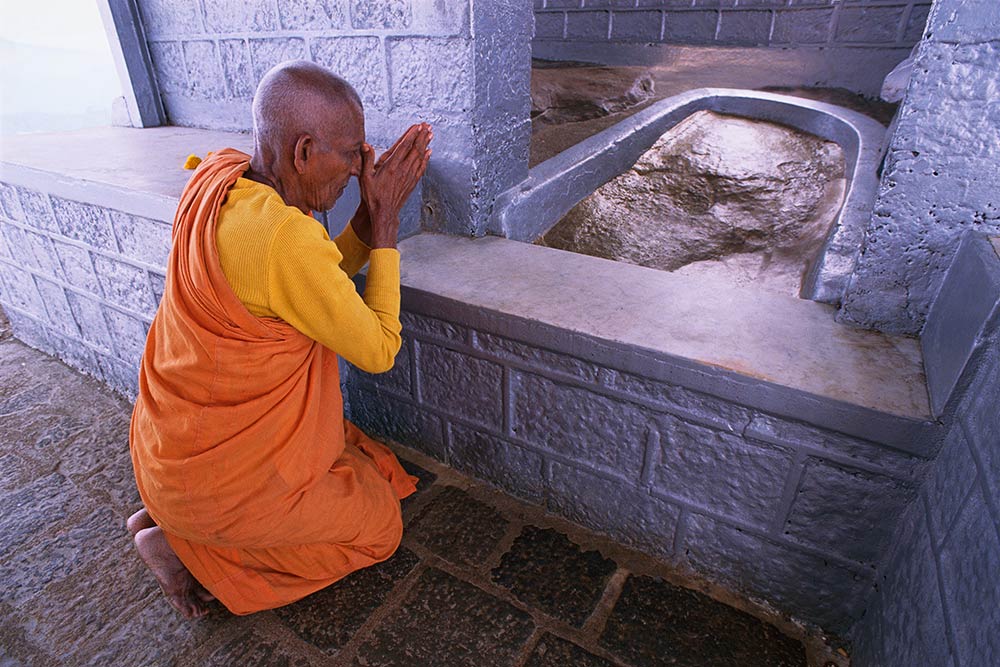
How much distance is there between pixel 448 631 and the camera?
178 cm

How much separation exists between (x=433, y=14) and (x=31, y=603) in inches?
97.1

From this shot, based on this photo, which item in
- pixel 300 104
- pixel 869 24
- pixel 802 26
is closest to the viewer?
pixel 300 104

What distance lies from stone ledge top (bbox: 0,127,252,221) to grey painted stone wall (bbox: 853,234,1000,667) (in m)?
2.46

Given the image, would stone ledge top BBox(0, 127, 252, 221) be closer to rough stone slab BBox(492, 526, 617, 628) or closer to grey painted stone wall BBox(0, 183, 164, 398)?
grey painted stone wall BBox(0, 183, 164, 398)

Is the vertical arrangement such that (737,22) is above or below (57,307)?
above

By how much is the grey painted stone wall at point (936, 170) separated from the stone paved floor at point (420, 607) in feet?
3.64

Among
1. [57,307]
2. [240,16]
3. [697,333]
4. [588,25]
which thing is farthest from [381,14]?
[588,25]

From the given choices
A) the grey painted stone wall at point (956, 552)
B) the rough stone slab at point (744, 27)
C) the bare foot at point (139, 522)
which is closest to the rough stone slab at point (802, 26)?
the rough stone slab at point (744, 27)

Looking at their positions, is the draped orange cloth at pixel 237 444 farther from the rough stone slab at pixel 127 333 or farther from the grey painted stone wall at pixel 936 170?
the grey painted stone wall at pixel 936 170

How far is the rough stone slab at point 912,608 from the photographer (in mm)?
1156

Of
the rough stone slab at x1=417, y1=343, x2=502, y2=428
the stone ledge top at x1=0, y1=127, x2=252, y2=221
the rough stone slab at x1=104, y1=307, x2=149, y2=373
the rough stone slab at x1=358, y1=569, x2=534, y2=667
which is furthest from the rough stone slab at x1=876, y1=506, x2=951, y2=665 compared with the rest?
the rough stone slab at x1=104, y1=307, x2=149, y2=373

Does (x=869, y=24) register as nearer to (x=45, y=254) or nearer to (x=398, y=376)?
(x=398, y=376)

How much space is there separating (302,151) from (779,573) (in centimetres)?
182

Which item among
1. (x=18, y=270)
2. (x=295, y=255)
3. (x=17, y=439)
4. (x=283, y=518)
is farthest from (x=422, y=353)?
(x=18, y=270)
